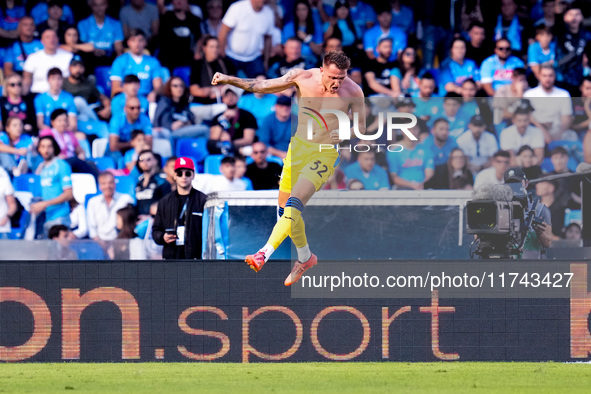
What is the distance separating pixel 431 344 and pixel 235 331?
190 cm

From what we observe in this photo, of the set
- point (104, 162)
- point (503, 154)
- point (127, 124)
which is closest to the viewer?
point (503, 154)

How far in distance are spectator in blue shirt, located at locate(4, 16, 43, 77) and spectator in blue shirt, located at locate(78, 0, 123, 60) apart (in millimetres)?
682

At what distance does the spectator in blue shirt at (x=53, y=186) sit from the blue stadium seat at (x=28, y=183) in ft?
0.26

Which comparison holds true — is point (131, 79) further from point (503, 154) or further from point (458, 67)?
point (503, 154)


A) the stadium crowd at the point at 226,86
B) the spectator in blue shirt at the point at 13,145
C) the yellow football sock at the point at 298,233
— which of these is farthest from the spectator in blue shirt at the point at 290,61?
the yellow football sock at the point at 298,233

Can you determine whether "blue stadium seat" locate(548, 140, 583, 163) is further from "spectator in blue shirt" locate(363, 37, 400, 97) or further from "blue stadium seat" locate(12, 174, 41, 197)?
"blue stadium seat" locate(12, 174, 41, 197)

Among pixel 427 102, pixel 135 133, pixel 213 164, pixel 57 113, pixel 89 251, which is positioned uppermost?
pixel 427 102

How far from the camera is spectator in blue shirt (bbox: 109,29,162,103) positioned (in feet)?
48.3

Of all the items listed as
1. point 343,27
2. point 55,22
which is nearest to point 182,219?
point 55,22

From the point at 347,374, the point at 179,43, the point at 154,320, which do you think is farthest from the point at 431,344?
the point at 179,43

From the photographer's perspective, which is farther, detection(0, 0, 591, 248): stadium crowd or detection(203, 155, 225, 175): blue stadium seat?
detection(203, 155, 225, 175): blue stadium seat

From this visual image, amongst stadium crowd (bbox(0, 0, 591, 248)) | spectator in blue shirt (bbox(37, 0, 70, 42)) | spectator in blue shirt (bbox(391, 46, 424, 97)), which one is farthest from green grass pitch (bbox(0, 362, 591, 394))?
spectator in blue shirt (bbox(37, 0, 70, 42))

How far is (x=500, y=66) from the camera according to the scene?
1507 centimetres

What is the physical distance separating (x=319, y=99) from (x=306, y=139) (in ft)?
1.14
